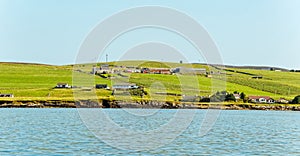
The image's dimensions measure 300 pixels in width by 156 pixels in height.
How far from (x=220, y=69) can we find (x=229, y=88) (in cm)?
2650

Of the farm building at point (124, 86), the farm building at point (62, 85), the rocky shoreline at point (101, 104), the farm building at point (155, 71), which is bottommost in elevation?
the rocky shoreline at point (101, 104)

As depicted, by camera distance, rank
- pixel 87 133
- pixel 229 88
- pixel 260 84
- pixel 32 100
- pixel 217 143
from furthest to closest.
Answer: pixel 260 84 < pixel 229 88 < pixel 32 100 < pixel 87 133 < pixel 217 143

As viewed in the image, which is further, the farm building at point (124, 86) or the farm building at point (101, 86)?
the farm building at point (124, 86)

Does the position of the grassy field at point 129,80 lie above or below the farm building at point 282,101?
above

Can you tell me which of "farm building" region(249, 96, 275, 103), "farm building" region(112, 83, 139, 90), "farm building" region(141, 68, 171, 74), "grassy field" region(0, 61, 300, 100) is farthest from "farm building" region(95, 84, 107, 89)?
"farm building" region(249, 96, 275, 103)

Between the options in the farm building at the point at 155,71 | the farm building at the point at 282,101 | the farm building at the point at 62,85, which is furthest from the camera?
the farm building at the point at 155,71

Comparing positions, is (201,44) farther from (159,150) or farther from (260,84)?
(260,84)

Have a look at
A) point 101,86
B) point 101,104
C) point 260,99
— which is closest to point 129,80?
point 101,86

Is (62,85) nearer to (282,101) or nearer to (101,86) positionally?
(101,86)

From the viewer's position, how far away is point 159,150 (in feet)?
99.1

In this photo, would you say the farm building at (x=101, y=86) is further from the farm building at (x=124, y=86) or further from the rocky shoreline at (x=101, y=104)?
the rocky shoreline at (x=101, y=104)

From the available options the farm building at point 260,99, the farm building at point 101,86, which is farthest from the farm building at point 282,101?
the farm building at point 101,86

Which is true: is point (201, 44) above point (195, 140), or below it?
above

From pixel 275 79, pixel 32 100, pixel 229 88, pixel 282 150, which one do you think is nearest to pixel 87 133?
pixel 282 150
